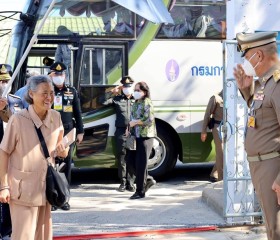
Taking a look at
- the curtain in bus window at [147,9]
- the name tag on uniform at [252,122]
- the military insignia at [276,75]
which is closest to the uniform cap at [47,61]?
the curtain in bus window at [147,9]

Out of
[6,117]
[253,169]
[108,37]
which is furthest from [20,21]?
[253,169]

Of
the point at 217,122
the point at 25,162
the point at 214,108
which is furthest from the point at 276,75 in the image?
the point at 217,122

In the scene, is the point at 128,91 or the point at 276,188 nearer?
the point at 276,188

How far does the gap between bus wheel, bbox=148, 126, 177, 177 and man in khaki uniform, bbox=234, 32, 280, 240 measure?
19.4 feet

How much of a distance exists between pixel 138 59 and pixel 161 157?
67.7 inches

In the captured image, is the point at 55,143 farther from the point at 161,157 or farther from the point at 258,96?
the point at 161,157

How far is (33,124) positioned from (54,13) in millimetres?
5503

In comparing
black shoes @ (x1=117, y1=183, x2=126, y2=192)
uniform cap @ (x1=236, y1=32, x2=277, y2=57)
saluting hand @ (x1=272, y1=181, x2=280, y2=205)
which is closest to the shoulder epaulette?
uniform cap @ (x1=236, y1=32, x2=277, y2=57)

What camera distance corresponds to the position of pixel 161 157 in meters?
10.5

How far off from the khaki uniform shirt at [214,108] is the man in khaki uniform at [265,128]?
5141mm

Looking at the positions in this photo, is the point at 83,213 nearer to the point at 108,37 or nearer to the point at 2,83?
the point at 2,83

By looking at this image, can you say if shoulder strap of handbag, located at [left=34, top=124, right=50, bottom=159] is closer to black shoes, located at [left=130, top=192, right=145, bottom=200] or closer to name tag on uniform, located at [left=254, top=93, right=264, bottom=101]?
name tag on uniform, located at [left=254, top=93, right=264, bottom=101]

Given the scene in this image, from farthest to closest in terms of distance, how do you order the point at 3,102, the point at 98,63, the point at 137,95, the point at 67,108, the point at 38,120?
the point at 98,63, the point at 137,95, the point at 67,108, the point at 3,102, the point at 38,120

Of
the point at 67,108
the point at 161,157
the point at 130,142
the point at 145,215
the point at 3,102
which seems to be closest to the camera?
the point at 3,102
